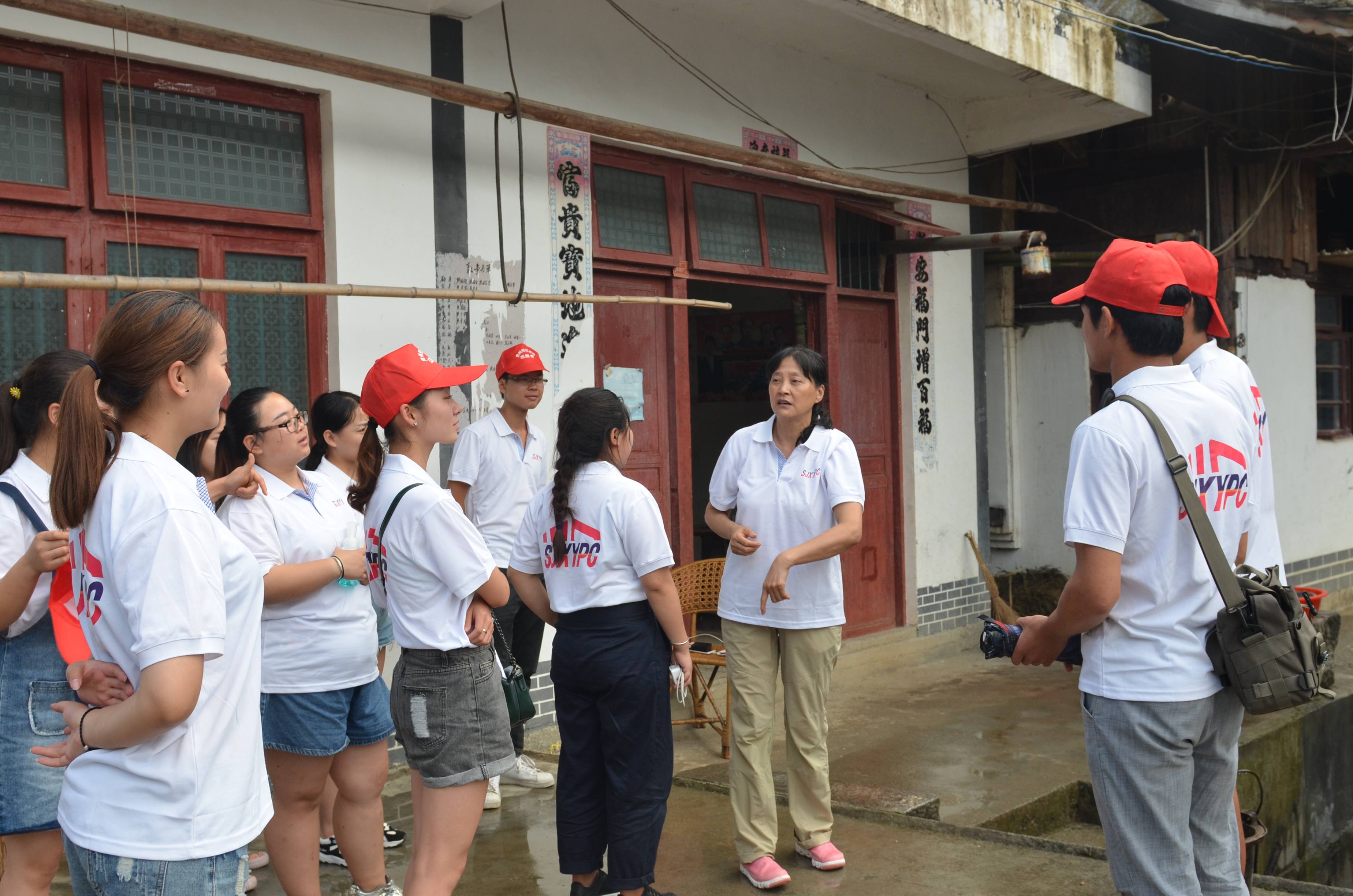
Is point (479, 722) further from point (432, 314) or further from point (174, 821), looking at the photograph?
point (432, 314)

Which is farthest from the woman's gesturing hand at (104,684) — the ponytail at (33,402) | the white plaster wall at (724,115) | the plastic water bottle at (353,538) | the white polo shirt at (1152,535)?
the white plaster wall at (724,115)

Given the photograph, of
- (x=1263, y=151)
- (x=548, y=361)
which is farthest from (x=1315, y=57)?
(x=548, y=361)

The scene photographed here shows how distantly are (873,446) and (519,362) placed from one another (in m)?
3.69

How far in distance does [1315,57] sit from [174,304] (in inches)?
343

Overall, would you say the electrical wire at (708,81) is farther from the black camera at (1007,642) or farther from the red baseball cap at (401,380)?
the black camera at (1007,642)

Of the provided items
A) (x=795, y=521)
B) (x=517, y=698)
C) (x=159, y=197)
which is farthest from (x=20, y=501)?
(x=795, y=521)

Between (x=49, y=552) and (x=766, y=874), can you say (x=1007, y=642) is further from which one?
(x=49, y=552)

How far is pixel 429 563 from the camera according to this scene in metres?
2.84

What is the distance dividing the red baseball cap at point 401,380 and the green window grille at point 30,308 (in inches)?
70.9

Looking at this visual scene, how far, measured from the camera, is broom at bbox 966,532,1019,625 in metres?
8.38

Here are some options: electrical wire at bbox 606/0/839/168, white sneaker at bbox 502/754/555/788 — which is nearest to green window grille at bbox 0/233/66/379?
white sneaker at bbox 502/754/555/788

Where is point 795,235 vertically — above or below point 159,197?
above

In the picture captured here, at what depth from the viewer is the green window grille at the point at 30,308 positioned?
13.2 feet

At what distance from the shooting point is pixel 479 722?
289 centimetres
